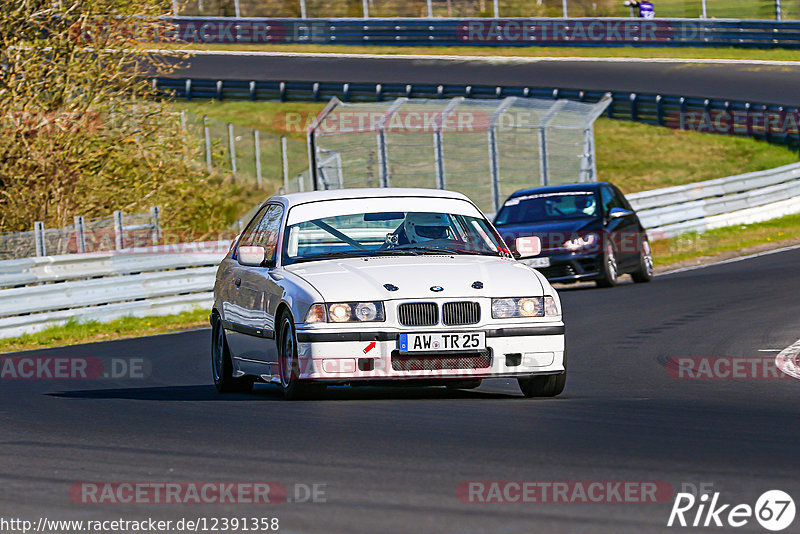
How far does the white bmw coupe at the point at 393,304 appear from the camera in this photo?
9.25 m

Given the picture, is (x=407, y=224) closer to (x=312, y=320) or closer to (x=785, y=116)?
(x=312, y=320)

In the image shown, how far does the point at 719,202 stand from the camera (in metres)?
29.0

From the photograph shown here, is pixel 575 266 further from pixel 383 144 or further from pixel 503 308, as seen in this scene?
pixel 503 308

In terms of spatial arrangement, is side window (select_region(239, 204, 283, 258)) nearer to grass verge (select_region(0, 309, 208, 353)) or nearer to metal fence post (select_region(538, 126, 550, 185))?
grass verge (select_region(0, 309, 208, 353))

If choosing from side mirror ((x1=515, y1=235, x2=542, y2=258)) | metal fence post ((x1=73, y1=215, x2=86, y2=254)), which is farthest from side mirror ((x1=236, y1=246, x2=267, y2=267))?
metal fence post ((x1=73, y1=215, x2=86, y2=254))

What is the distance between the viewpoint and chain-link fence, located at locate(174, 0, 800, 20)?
50031mm

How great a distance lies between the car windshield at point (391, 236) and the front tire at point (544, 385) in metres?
1.01

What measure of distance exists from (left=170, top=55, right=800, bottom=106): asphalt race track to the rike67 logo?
1348 inches

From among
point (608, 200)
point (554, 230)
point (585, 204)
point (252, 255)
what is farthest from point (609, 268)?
point (252, 255)

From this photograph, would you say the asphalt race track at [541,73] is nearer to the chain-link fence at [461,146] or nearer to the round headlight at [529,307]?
the chain-link fence at [461,146]

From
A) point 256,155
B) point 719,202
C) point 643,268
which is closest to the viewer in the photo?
point 643,268

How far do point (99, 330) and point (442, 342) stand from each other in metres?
10.8

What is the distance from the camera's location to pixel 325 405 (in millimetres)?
9406

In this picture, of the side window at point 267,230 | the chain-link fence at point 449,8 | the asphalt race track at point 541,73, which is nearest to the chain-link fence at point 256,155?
the asphalt race track at point 541,73
